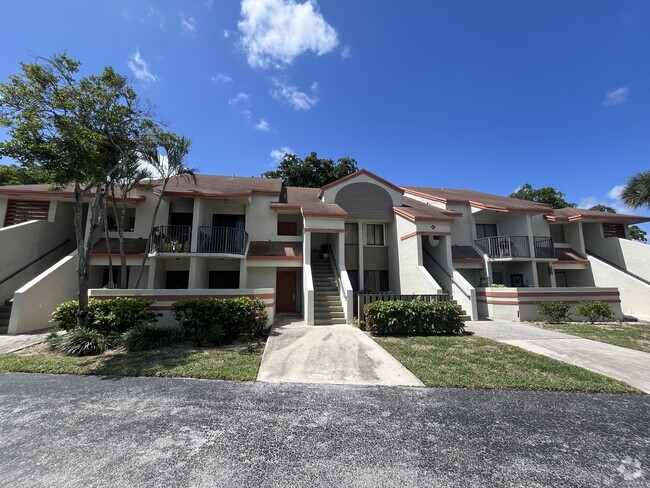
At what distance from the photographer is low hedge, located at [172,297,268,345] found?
8969 millimetres

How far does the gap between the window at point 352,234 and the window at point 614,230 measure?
Answer: 56.4ft

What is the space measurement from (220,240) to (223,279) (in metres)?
2.66

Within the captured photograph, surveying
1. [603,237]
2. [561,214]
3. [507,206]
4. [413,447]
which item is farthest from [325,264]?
[603,237]

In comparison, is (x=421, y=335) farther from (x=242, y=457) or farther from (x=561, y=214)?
(x=561, y=214)

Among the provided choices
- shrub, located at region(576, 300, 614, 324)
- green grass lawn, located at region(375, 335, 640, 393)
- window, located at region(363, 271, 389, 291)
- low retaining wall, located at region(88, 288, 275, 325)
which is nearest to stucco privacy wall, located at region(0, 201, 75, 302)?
low retaining wall, located at region(88, 288, 275, 325)

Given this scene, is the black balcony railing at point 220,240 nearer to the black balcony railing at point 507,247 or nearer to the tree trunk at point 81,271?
the tree trunk at point 81,271

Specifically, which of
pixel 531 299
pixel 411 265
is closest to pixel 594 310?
pixel 531 299

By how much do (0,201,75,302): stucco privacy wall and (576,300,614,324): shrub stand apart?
983 inches

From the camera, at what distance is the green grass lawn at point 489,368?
17.0 feet

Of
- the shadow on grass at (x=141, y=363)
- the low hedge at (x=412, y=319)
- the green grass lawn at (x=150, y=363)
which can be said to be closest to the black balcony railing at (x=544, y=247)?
the low hedge at (x=412, y=319)

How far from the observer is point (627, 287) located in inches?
608

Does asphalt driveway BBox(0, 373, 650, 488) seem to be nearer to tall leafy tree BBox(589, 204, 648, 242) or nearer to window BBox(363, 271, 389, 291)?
window BBox(363, 271, 389, 291)

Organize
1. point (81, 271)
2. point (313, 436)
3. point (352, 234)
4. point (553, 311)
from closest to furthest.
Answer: point (313, 436) < point (81, 271) < point (553, 311) < point (352, 234)

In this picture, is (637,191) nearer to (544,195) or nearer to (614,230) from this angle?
(614,230)
